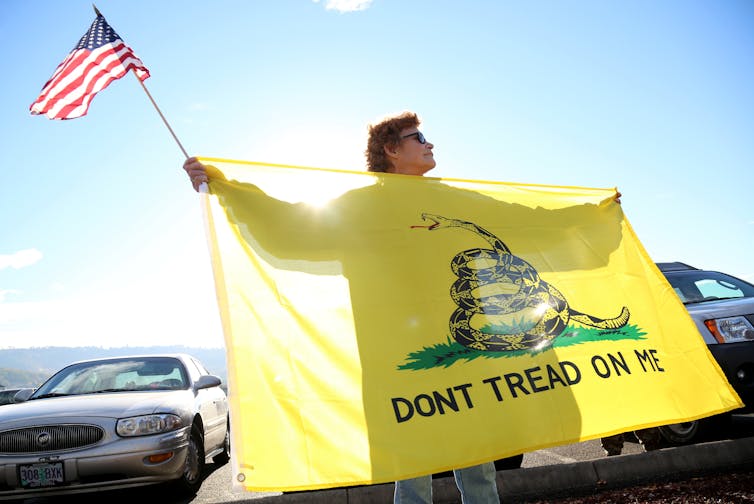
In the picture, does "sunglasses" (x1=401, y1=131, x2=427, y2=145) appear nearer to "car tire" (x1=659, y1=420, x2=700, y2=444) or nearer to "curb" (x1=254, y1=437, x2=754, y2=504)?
"curb" (x1=254, y1=437, x2=754, y2=504)

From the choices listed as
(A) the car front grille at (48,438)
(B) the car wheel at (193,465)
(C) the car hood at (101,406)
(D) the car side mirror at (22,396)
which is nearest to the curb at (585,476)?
(B) the car wheel at (193,465)

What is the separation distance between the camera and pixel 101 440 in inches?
197

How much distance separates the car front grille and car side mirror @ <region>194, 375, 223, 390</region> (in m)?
1.36

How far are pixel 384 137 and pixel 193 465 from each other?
4531 mm

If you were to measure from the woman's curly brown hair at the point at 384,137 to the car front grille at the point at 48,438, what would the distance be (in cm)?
396

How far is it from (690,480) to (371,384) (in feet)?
10.8

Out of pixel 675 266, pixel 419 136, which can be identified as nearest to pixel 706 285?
pixel 675 266

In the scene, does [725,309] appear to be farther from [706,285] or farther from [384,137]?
[384,137]

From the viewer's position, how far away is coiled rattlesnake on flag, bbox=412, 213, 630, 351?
2758 millimetres

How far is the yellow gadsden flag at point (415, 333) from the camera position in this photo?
2344 millimetres

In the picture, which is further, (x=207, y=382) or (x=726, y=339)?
(x=207, y=382)

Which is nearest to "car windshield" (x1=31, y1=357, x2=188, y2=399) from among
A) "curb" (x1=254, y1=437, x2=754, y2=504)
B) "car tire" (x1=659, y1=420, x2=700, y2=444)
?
"curb" (x1=254, y1=437, x2=754, y2=504)

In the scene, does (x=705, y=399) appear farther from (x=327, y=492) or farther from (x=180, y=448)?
(x=180, y=448)

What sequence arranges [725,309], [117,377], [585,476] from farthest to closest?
[117,377] < [725,309] < [585,476]
